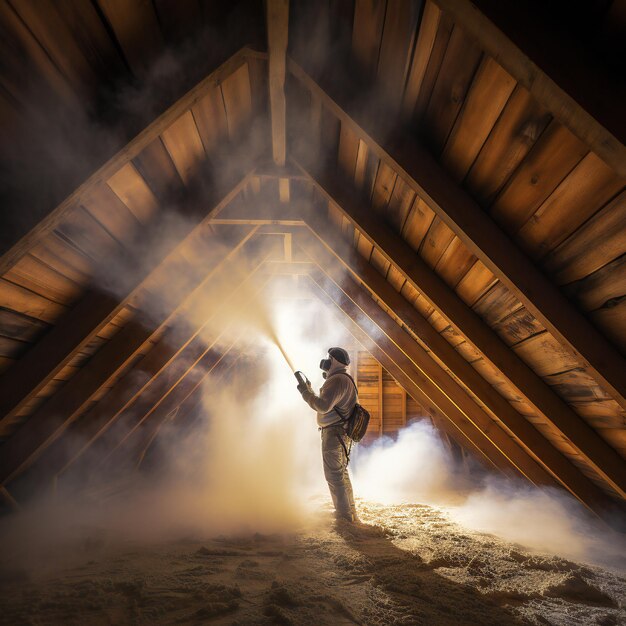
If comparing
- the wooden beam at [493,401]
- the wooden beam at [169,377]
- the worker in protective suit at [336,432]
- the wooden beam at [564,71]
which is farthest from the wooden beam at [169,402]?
the wooden beam at [564,71]

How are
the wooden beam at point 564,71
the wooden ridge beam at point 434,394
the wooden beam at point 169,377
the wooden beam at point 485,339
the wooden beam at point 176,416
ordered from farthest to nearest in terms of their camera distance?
the wooden beam at point 176,416
the wooden beam at point 169,377
the wooden ridge beam at point 434,394
the wooden beam at point 485,339
the wooden beam at point 564,71

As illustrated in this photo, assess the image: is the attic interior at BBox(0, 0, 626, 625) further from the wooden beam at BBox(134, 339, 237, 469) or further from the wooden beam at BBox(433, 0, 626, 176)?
the wooden beam at BBox(134, 339, 237, 469)

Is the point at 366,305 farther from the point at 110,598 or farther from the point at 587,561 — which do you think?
the point at 110,598

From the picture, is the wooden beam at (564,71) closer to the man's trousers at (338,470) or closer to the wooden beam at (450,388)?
the wooden beam at (450,388)

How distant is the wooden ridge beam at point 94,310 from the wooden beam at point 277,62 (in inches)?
15.4

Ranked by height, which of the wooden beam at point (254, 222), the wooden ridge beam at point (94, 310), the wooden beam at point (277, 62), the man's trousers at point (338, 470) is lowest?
the man's trousers at point (338, 470)

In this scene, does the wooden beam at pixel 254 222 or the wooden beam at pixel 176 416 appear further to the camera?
the wooden beam at pixel 176 416

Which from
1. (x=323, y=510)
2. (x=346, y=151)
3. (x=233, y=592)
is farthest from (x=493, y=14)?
(x=323, y=510)

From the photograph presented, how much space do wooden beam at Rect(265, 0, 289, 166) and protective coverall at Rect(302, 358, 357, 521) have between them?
2.35 m

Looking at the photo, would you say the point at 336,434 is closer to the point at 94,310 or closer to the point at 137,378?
the point at 137,378

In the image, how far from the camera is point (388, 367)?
18.9 feet

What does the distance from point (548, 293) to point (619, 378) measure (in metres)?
0.46

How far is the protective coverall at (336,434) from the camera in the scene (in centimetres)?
360

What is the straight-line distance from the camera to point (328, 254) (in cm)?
387
